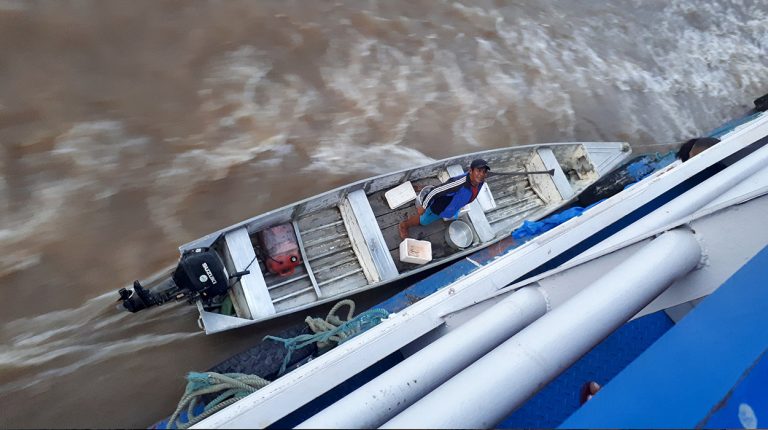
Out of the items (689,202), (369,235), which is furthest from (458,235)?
(689,202)

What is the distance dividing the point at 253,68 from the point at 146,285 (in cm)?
347

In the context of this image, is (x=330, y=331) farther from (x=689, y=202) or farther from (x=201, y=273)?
(x=689, y=202)

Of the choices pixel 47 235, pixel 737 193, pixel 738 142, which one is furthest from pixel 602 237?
pixel 47 235

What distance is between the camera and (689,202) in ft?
13.4

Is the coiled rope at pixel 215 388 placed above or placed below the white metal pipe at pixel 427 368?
A: above

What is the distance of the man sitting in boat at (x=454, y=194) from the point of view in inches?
219

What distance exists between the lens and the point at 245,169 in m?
6.82

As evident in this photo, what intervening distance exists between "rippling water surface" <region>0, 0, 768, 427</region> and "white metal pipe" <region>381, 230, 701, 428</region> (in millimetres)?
3930

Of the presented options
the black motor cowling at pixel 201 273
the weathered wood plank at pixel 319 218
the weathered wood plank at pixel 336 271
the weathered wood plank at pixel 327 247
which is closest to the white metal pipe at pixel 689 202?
the weathered wood plank at pixel 336 271

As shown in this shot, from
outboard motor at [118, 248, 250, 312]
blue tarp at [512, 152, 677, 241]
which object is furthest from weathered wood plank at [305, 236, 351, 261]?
blue tarp at [512, 152, 677, 241]

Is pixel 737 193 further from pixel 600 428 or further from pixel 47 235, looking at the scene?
pixel 47 235

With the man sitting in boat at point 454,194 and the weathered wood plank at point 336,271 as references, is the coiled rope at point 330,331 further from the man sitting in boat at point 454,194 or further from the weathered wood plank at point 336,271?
the man sitting in boat at point 454,194

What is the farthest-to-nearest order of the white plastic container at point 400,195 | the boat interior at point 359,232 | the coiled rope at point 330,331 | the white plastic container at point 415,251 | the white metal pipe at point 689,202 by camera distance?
the white plastic container at point 400,195 < the white plastic container at point 415,251 < the boat interior at point 359,232 < the coiled rope at point 330,331 < the white metal pipe at point 689,202

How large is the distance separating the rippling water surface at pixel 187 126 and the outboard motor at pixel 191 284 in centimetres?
83
